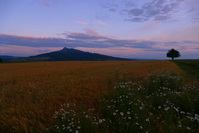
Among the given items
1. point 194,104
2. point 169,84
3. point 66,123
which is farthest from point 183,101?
point 66,123

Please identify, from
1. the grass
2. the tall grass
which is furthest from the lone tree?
the tall grass

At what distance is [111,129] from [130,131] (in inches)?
20.7

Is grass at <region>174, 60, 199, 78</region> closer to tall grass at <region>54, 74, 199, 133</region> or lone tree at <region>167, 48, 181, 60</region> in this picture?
tall grass at <region>54, 74, 199, 133</region>

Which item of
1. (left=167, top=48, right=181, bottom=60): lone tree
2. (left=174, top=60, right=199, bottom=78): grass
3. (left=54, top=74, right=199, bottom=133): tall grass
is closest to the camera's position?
(left=54, top=74, right=199, bottom=133): tall grass

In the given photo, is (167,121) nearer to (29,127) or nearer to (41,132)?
(41,132)

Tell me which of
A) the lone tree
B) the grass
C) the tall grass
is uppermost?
the lone tree

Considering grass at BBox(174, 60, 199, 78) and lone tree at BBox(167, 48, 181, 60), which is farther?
lone tree at BBox(167, 48, 181, 60)

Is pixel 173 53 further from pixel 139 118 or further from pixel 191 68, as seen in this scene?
pixel 139 118

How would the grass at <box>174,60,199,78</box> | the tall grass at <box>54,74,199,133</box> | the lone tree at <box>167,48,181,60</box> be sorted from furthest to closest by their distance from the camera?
the lone tree at <box>167,48,181,60</box>, the grass at <box>174,60,199,78</box>, the tall grass at <box>54,74,199,133</box>

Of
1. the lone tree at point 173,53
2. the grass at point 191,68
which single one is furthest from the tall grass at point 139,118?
the lone tree at point 173,53

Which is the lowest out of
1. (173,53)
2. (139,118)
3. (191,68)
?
(139,118)

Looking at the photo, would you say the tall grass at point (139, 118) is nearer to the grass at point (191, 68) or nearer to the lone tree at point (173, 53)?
the grass at point (191, 68)

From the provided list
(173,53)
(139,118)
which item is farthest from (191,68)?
(173,53)

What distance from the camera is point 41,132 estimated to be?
137 inches
